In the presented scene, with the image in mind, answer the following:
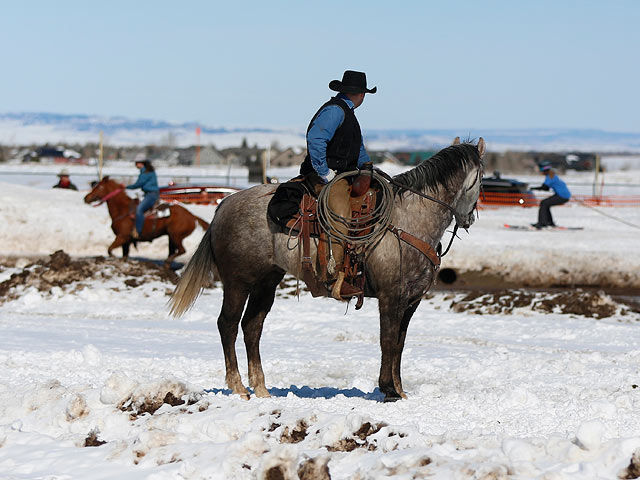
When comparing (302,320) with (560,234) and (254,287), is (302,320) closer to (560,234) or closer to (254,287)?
(254,287)

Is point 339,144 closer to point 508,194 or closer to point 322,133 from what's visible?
point 322,133

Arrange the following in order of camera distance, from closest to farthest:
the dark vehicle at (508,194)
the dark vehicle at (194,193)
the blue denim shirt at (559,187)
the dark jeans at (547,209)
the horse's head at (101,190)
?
the horse's head at (101,190)
the blue denim shirt at (559,187)
the dark jeans at (547,209)
the dark vehicle at (194,193)
the dark vehicle at (508,194)

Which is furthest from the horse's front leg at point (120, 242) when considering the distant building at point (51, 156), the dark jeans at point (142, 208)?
the distant building at point (51, 156)

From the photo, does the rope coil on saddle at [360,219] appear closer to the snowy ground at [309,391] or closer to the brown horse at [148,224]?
the snowy ground at [309,391]

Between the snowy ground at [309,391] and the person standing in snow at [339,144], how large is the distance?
1.29 meters

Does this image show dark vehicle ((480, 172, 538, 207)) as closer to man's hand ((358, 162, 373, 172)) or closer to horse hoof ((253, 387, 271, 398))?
man's hand ((358, 162, 373, 172))

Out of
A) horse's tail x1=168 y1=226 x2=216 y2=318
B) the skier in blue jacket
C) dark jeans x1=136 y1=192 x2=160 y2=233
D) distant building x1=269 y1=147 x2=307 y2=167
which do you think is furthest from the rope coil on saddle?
distant building x1=269 y1=147 x2=307 y2=167

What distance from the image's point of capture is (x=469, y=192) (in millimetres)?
8859

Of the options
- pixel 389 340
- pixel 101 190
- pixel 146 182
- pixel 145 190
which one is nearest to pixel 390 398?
pixel 389 340

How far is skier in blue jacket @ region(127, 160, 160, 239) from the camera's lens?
21.4 meters

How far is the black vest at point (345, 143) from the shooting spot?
28.6 ft

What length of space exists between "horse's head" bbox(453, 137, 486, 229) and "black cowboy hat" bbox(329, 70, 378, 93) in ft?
3.78

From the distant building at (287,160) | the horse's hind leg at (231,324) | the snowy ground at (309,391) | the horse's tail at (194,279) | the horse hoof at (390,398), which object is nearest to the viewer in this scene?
the snowy ground at (309,391)

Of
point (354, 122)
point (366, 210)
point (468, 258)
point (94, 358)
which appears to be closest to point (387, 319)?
point (366, 210)
